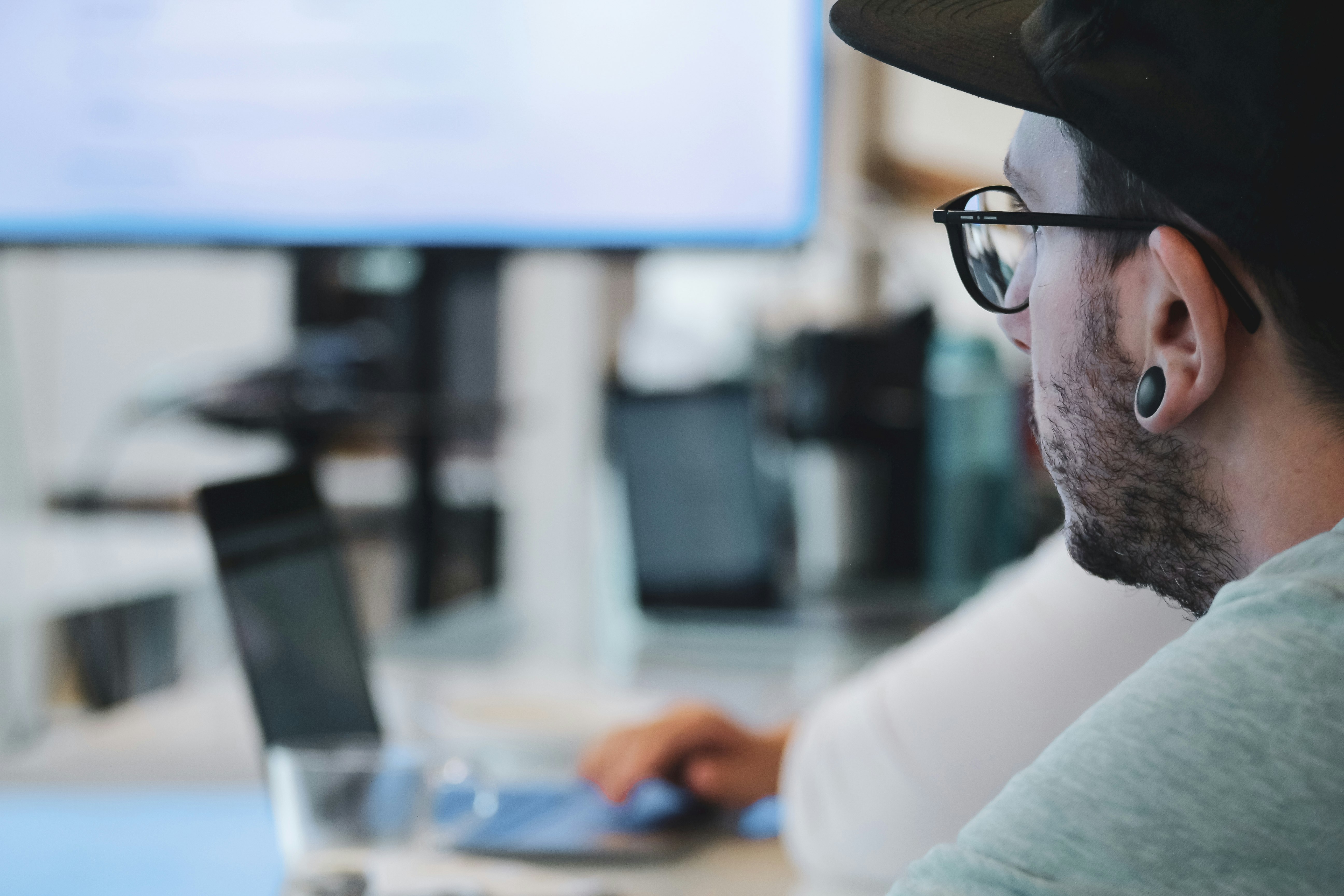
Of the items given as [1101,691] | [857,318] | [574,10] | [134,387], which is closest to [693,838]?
[1101,691]

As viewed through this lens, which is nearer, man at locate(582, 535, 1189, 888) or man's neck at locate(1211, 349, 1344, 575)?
man's neck at locate(1211, 349, 1344, 575)

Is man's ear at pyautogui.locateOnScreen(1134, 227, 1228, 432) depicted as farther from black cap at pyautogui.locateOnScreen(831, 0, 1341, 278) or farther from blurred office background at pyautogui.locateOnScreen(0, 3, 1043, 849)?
blurred office background at pyautogui.locateOnScreen(0, 3, 1043, 849)

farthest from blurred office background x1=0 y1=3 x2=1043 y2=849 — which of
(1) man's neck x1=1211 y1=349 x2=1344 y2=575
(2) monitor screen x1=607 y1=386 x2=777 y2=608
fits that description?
(1) man's neck x1=1211 y1=349 x2=1344 y2=575

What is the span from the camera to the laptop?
76 cm

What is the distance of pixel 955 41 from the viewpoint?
0.47 metres

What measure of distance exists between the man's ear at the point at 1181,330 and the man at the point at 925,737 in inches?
15.4

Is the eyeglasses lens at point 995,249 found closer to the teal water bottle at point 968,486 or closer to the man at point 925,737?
the man at point 925,737

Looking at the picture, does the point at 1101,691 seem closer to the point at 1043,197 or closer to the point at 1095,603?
the point at 1095,603

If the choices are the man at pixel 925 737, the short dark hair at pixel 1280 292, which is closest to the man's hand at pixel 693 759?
the man at pixel 925 737

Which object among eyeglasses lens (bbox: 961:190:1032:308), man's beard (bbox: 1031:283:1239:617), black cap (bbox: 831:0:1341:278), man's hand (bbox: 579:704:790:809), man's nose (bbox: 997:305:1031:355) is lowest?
man's hand (bbox: 579:704:790:809)

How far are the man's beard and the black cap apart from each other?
7 centimetres

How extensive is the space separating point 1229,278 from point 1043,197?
0.09 metres

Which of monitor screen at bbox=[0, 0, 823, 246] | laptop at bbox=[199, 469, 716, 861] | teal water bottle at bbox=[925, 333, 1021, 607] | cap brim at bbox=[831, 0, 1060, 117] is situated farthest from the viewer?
teal water bottle at bbox=[925, 333, 1021, 607]

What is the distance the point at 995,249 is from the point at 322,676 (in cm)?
51
